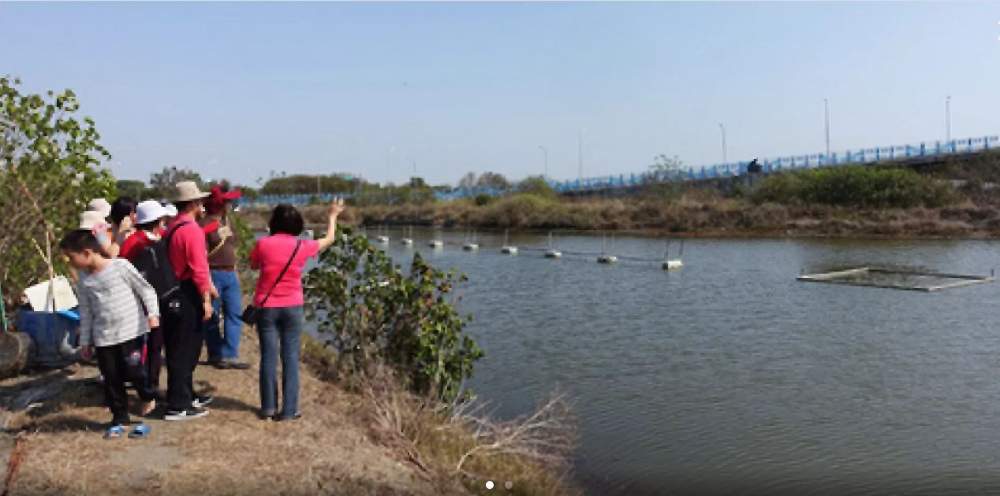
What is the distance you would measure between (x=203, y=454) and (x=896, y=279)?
70.2ft

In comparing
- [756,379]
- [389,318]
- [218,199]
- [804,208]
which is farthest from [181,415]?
[804,208]

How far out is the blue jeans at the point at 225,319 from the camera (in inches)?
252

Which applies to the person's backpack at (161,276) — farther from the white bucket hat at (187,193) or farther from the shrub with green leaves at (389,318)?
the shrub with green leaves at (389,318)

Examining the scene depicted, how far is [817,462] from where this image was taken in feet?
26.0

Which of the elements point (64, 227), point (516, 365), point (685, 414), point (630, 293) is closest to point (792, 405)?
point (685, 414)

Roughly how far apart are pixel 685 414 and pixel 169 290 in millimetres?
6225

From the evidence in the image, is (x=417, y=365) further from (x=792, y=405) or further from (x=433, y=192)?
(x=433, y=192)

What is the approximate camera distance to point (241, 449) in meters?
4.85

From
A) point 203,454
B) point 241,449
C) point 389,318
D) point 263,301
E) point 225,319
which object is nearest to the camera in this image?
point 203,454

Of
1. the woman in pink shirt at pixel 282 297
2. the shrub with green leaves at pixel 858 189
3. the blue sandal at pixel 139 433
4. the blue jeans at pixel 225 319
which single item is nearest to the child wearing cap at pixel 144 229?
the woman in pink shirt at pixel 282 297

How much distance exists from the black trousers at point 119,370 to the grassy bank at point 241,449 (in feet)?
0.65

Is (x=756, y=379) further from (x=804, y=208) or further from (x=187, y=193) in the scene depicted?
(x=804, y=208)

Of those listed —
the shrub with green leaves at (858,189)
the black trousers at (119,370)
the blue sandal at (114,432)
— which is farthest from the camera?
the shrub with green leaves at (858,189)

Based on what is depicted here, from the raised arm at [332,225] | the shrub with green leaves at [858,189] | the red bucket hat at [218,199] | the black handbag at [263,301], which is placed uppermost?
the shrub with green leaves at [858,189]
